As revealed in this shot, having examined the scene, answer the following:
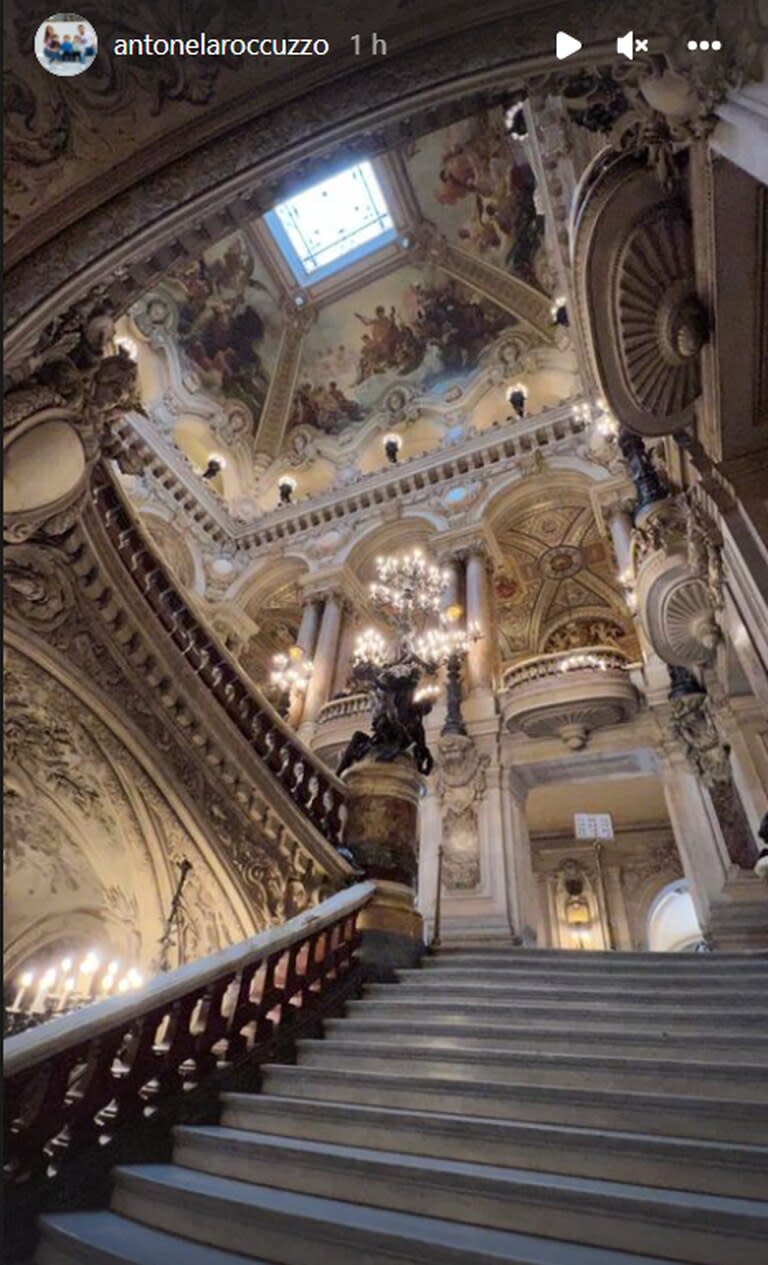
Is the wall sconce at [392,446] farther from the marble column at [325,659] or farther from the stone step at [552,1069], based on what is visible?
the stone step at [552,1069]

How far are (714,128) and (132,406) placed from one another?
397cm

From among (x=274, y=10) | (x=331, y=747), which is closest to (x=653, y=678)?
(x=331, y=747)

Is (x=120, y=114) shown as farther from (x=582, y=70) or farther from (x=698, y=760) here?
(x=698, y=760)

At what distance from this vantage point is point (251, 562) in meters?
17.0

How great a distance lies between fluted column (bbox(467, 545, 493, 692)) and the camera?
11.5m

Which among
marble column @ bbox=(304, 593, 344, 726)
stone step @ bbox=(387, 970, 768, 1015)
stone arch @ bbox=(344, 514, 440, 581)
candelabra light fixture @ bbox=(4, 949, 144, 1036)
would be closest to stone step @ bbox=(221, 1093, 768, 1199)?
stone step @ bbox=(387, 970, 768, 1015)

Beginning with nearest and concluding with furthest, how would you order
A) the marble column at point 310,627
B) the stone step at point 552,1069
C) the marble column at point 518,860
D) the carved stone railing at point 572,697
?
the stone step at point 552,1069
the marble column at point 518,860
the carved stone railing at point 572,697
the marble column at point 310,627

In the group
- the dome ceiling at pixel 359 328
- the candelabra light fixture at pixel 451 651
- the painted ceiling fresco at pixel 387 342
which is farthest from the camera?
the painted ceiling fresco at pixel 387 342

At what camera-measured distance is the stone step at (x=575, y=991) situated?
3.09 meters

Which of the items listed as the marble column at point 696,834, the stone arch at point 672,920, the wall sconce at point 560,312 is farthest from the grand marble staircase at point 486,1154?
the wall sconce at point 560,312

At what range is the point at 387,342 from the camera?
1984 centimetres

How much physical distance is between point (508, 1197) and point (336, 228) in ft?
77.9

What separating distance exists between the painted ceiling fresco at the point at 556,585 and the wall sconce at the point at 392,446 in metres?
4.81

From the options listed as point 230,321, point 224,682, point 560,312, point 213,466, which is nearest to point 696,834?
point 224,682
